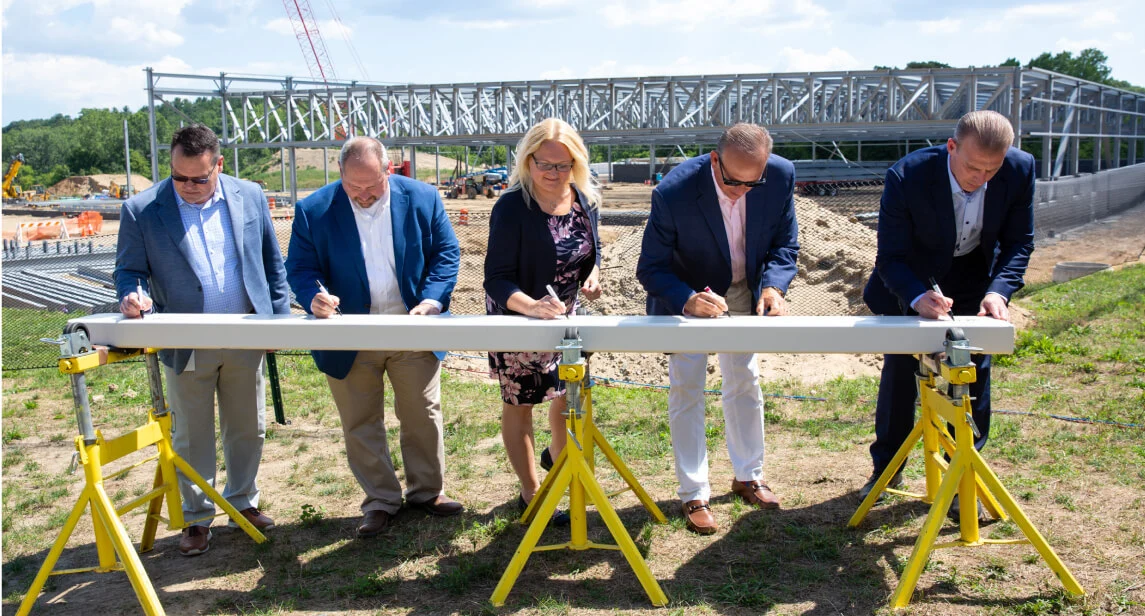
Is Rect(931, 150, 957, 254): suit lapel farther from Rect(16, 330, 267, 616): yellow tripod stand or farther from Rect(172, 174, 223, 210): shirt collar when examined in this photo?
Rect(16, 330, 267, 616): yellow tripod stand

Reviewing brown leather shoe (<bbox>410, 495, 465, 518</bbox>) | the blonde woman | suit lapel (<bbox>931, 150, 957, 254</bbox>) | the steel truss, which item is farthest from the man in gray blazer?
the steel truss

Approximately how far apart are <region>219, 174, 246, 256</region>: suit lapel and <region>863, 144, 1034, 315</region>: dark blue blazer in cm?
287

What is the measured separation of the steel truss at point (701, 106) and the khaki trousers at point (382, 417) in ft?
59.3

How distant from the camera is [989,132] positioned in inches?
128

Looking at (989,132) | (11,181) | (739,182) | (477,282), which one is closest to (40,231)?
(477,282)

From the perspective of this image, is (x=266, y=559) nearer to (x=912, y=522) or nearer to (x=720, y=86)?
(x=912, y=522)

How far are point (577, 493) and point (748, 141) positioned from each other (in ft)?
5.12

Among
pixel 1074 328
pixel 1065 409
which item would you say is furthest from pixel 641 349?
pixel 1074 328

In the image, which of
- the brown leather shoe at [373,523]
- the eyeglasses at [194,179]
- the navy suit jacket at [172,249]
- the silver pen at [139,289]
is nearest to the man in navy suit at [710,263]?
the brown leather shoe at [373,523]

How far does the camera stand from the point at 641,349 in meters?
3.29

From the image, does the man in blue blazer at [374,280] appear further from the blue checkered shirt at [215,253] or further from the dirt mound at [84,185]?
the dirt mound at [84,185]

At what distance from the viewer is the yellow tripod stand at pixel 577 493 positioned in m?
3.21

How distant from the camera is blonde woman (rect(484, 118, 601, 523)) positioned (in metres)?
3.48

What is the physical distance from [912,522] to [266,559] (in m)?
2.91
